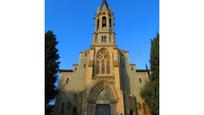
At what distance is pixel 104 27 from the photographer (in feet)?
80.6

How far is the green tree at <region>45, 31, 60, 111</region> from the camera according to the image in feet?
39.1

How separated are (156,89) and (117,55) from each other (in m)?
8.62

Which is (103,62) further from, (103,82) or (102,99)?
(102,99)

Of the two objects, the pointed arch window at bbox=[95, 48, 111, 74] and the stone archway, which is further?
the pointed arch window at bbox=[95, 48, 111, 74]

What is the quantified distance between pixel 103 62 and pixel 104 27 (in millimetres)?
4515

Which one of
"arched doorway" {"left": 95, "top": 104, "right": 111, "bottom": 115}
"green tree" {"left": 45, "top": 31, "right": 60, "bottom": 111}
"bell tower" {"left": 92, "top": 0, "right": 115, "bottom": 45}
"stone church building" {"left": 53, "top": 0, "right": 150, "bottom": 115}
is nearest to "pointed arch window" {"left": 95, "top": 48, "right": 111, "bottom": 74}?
"stone church building" {"left": 53, "top": 0, "right": 150, "bottom": 115}

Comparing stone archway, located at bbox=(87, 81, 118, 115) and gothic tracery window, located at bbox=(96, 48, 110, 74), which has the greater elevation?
gothic tracery window, located at bbox=(96, 48, 110, 74)

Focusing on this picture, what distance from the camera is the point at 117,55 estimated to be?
22.0 meters

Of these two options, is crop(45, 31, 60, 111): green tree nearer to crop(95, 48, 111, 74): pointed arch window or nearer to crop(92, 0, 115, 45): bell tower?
crop(95, 48, 111, 74): pointed arch window

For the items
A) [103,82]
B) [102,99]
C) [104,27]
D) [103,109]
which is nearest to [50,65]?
[103,82]

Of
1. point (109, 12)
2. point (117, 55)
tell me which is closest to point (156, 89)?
point (117, 55)
